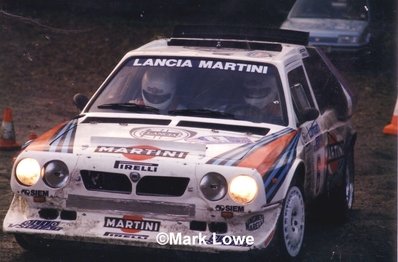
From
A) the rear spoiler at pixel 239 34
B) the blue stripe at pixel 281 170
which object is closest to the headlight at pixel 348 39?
the rear spoiler at pixel 239 34

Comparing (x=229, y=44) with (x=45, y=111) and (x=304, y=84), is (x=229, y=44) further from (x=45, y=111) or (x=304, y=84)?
(x=45, y=111)

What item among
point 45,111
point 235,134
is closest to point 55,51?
point 45,111

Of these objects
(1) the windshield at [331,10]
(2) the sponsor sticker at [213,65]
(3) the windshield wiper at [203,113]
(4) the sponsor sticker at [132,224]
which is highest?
(1) the windshield at [331,10]

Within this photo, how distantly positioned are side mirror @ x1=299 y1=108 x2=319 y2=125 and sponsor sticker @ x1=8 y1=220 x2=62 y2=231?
6.98ft

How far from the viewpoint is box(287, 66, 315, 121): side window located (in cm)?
716

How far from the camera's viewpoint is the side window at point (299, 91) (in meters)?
7.16

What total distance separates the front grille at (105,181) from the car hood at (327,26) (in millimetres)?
11735

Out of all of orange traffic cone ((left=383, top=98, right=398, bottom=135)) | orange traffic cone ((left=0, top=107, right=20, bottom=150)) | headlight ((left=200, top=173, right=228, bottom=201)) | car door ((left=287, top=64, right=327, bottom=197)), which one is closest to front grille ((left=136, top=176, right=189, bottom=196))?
headlight ((left=200, top=173, right=228, bottom=201))

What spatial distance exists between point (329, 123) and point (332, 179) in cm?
49

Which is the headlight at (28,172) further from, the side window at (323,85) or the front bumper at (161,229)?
the side window at (323,85)

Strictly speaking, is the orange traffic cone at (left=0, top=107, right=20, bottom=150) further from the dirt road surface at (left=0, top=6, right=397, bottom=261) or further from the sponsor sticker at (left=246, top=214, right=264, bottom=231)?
the sponsor sticker at (left=246, top=214, right=264, bottom=231)

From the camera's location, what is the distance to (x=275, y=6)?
19875mm

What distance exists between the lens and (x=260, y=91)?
7051 mm

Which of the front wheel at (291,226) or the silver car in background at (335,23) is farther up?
the silver car in background at (335,23)
